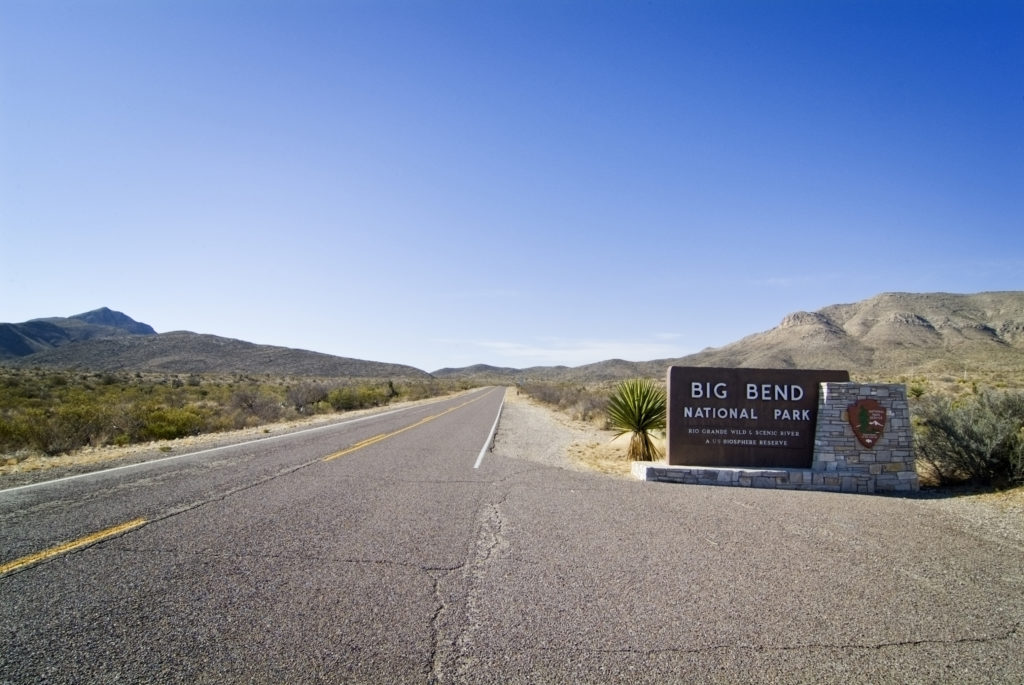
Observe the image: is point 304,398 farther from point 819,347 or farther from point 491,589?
point 819,347

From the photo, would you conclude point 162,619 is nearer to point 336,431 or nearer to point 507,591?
point 507,591

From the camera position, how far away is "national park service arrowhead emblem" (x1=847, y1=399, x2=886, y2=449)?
415 inches

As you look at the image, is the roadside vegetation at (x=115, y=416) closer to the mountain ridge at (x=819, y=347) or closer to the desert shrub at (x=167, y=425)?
the desert shrub at (x=167, y=425)

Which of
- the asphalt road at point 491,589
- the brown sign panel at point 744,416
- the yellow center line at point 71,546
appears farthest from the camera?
the brown sign panel at point 744,416

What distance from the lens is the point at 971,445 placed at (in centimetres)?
998

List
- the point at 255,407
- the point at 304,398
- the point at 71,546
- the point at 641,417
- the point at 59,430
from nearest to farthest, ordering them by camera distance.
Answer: the point at 71,546, the point at 641,417, the point at 59,430, the point at 255,407, the point at 304,398

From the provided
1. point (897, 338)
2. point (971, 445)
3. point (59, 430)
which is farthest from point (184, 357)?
point (897, 338)

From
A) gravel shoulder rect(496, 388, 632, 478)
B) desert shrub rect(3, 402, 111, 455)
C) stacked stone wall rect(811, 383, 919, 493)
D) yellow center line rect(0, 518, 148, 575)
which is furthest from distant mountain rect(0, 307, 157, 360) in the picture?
stacked stone wall rect(811, 383, 919, 493)

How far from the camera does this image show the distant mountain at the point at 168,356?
265ft

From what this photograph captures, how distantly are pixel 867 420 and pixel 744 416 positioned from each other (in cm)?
213

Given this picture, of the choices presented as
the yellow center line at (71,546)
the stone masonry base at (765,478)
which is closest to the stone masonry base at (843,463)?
the stone masonry base at (765,478)

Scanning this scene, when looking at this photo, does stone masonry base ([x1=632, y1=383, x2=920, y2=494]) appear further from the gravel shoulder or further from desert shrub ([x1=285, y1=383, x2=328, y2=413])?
desert shrub ([x1=285, y1=383, x2=328, y2=413])

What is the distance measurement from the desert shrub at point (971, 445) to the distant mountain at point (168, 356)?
282 feet

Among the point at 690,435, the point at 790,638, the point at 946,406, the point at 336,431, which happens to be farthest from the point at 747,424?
the point at 336,431
